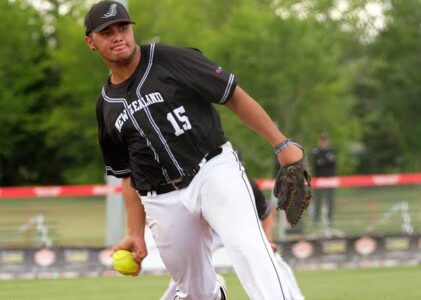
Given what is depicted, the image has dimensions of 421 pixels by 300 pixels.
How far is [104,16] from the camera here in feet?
19.5

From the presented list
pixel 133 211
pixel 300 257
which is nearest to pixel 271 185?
pixel 300 257

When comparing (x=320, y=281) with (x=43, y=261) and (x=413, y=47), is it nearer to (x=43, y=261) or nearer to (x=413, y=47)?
(x=43, y=261)

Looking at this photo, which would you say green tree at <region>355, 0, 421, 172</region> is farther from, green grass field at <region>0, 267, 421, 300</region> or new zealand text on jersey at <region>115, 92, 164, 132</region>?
new zealand text on jersey at <region>115, 92, 164, 132</region>

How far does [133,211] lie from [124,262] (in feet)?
1.04

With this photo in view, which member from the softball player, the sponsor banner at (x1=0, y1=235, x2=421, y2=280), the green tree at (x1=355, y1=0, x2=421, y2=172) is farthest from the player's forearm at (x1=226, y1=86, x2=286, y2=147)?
the green tree at (x1=355, y1=0, x2=421, y2=172)

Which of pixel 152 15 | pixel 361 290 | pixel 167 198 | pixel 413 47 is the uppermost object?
pixel 413 47

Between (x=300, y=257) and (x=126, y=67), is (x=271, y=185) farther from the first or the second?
(x=126, y=67)

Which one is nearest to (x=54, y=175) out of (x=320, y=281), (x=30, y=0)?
(x=30, y=0)

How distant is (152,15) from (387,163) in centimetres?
1580

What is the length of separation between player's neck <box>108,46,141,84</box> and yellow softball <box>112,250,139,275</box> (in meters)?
1.14

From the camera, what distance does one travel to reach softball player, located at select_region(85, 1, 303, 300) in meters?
5.82

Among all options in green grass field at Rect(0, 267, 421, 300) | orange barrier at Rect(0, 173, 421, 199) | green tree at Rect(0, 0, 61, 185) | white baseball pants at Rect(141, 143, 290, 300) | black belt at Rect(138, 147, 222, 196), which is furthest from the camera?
green tree at Rect(0, 0, 61, 185)

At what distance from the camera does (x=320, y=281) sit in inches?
480

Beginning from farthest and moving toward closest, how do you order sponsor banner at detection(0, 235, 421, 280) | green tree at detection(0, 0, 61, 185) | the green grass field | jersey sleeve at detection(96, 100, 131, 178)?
1. green tree at detection(0, 0, 61, 185)
2. sponsor banner at detection(0, 235, 421, 280)
3. the green grass field
4. jersey sleeve at detection(96, 100, 131, 178)
